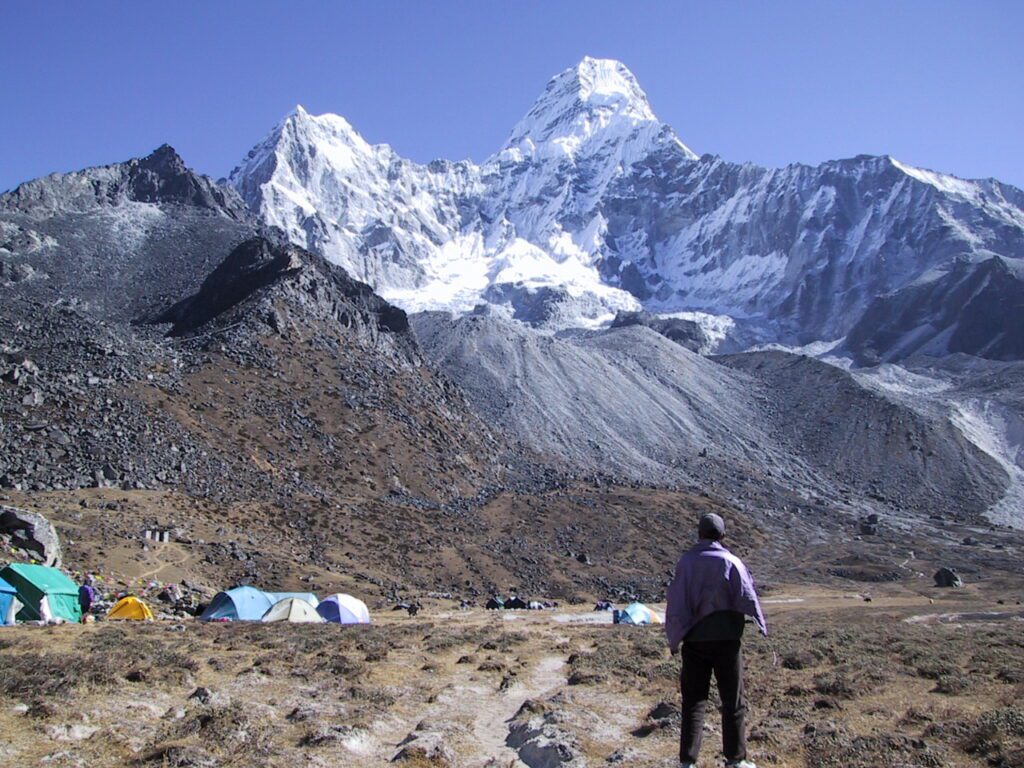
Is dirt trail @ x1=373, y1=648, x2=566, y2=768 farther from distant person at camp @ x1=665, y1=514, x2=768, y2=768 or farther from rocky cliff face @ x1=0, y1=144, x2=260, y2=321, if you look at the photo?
rocky cliff face @ x1=0, y1=144, x2=260, y2=321

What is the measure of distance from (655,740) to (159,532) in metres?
44.5

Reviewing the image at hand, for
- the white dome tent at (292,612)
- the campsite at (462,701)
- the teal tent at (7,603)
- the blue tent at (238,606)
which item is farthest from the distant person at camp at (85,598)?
the campsite at (462,701)

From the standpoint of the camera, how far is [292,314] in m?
98.1

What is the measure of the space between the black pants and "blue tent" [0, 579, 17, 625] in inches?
1129

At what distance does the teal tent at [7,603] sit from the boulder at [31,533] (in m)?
9.71

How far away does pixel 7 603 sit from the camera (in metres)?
30.1

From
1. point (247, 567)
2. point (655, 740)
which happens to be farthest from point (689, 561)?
point (247, 567)

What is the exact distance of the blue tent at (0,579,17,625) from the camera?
2967 cm

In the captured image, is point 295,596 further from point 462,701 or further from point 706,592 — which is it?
point 706,592

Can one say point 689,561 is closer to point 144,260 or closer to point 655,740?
point 655,740

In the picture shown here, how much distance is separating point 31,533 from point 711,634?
40164mm

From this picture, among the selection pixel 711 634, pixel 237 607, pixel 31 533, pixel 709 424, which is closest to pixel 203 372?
pixel 31 533

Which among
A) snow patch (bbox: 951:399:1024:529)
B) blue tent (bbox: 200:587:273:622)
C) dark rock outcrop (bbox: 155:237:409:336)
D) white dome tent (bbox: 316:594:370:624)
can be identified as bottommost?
white dome tent (bbox: 316:594:370:624)

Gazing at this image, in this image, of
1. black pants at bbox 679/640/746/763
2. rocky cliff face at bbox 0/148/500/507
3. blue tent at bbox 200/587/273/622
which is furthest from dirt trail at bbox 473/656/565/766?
rocky cliff face at bbox 0/148/500/507
